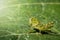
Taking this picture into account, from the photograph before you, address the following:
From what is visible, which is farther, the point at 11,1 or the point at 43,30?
the point at 11,1

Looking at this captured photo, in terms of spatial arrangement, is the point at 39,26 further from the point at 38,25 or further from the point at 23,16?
the point at 23,16

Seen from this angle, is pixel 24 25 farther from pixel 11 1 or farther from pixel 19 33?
pixel 11 1

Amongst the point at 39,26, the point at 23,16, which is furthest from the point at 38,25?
the point at 23,16

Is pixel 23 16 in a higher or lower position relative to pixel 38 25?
higher

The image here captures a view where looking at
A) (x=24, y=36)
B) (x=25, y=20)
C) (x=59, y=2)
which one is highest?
(x=59, y=2)

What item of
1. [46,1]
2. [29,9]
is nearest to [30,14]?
[29,9]
